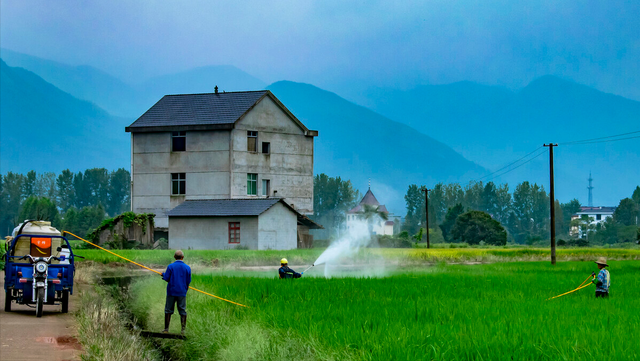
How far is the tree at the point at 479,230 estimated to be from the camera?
97.2 meters

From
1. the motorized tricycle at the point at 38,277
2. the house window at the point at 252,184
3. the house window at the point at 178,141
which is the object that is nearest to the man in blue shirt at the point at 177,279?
the motorized tricycle at the point at 38,277

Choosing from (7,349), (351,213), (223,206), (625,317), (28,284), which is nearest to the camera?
(7,349)

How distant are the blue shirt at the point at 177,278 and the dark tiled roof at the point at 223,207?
38.7 m

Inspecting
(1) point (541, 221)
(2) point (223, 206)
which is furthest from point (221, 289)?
(1) point (541, 221)

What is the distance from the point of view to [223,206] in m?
56.7

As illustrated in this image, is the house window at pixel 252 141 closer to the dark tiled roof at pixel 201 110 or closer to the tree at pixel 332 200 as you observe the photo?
the dark tiled roof at pixel 201 110

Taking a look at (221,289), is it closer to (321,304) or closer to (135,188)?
(321,304)

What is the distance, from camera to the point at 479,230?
98875 millimetres

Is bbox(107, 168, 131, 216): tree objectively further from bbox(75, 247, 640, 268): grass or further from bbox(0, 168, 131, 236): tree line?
bbox(75, 247, 640, 268): grass

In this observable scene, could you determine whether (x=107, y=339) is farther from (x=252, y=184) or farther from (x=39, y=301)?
(x=252, y=184)

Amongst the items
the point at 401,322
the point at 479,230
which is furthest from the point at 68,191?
the point at 401,322

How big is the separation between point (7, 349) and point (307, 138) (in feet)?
176

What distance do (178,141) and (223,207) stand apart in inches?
343

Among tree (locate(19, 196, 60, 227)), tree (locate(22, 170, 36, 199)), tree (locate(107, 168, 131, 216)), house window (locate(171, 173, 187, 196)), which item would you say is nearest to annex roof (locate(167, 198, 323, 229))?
house window (locate(171, 173, 187, 196))
